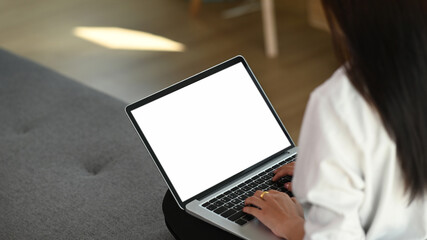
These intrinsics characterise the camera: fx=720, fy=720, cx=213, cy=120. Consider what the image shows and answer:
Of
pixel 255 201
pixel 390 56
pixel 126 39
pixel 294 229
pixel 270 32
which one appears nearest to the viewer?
pixel 390 56

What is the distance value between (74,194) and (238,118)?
546 millimetres

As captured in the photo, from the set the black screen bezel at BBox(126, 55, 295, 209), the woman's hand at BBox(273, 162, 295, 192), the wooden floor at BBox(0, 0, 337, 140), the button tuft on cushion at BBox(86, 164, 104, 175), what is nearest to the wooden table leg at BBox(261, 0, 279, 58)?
the wooden floor at BBox(0, 0, 337, 140)

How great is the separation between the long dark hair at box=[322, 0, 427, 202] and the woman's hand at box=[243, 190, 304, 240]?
31 cm

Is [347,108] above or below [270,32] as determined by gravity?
above

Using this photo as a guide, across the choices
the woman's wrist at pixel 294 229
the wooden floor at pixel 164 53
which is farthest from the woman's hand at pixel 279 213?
the wooden floor at pixel 164 53

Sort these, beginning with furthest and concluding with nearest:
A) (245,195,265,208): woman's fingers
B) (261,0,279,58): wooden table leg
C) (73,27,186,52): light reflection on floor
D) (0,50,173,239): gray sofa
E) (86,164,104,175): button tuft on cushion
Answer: (73,27,186,52): light reflection on floor
(261,0,279,58): wooden table leg
(86,164,104,175): button tuft on cushion
(0,50,173,239): gray sofa
(245,195,265,208): woman's fingers

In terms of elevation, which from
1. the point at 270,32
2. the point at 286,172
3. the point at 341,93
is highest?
the point at 341,93

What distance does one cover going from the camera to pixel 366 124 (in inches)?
39.8

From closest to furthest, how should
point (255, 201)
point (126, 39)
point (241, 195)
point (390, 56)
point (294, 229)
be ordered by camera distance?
point (390, 56) < point (294, 229) < point (255, 201) < point (241, 195) < point (126, 39)

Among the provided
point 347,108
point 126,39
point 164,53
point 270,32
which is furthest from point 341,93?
point 126,39

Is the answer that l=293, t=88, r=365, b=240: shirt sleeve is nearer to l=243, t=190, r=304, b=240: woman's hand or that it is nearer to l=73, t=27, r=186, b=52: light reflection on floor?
l=243, t=190, r=304, b=240: woman's hand

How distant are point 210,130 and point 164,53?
2.09m

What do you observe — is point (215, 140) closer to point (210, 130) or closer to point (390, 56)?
point (210, 130)

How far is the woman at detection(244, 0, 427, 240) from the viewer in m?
0.98
